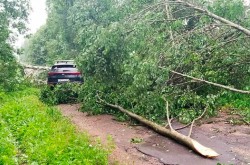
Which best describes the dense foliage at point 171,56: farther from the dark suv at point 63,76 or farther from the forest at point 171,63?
the dark suv at point 63,76

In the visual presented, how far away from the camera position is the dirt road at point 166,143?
5.87 metres

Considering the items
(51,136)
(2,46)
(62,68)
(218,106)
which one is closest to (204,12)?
(218,106)

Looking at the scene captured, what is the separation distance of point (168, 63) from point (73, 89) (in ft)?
15.1

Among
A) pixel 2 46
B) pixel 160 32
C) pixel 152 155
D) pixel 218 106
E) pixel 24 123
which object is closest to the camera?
pixel 152 155

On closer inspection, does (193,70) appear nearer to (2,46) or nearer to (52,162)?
(52,162)

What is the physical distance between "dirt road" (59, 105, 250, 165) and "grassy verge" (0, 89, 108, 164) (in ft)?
1.92

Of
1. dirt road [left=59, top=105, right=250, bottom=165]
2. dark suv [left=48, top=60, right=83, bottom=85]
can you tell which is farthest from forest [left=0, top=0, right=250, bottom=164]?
dark suv [left=48, top=60, right=83, bottom=85]

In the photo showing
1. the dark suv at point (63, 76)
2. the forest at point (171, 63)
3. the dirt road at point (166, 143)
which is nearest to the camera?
the dirt road at point (166, 143)

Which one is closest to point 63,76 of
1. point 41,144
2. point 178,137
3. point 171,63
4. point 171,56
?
point 171,63

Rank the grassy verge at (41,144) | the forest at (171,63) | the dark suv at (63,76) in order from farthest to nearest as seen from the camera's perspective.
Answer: the dark suv at (63,76) → the forest at (171,63) → the grassy verge at (41,144)

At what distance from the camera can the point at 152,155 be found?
6.20 metres

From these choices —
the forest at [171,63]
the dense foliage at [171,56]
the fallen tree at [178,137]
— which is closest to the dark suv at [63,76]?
the forest at [171,63]

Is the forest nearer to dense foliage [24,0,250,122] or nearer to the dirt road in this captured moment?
dense foliage [24,0,250,122]

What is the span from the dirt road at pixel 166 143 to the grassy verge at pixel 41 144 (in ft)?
1.92
